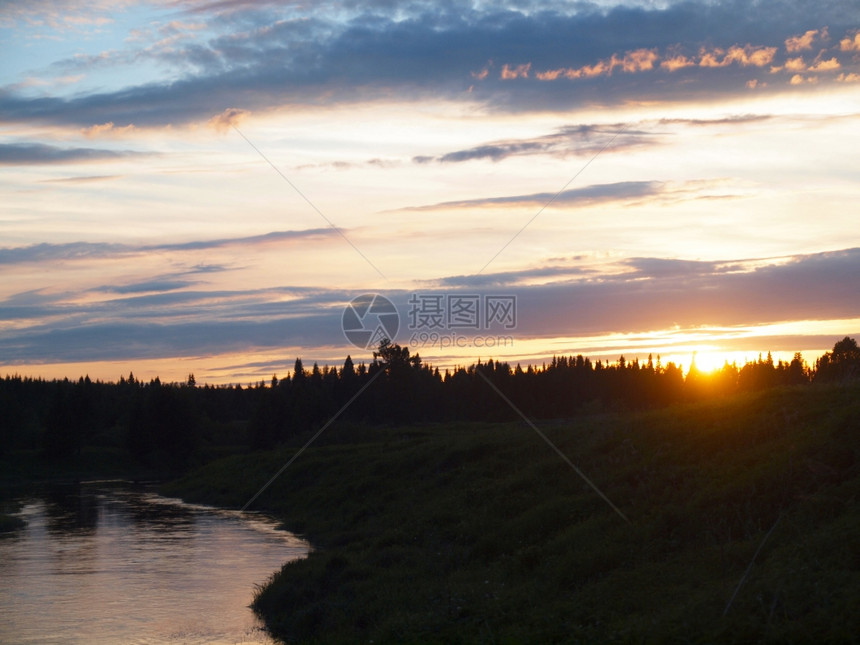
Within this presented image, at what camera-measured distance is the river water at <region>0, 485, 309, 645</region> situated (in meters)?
21.3

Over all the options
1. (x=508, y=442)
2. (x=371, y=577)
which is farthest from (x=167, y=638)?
(x=508, y=442)

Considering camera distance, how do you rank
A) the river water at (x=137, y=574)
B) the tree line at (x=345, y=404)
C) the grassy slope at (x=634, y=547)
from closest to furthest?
the grassy slope at (x=634, y=547) → the river water at (x=137, y=574) → the tree line at (x=345, y=404)

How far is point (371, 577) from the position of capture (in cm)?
2306

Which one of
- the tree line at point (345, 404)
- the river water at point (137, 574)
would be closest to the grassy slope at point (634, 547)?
the river water at point (137, 574)

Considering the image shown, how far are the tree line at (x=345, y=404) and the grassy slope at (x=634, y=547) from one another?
51.7 metres

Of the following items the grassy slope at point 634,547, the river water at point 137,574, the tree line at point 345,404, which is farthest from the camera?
the tree line at point 345,404

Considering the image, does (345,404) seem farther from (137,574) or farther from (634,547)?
(634,547)

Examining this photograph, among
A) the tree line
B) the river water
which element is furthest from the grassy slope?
the tree line

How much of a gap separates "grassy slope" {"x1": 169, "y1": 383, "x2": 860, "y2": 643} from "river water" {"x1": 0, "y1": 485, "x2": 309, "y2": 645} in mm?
2334

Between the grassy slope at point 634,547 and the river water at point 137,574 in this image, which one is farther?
the river water at point 137,574

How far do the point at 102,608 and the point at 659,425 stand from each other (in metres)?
19.1

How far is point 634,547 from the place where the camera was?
18.3m

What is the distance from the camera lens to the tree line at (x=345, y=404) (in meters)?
94.4

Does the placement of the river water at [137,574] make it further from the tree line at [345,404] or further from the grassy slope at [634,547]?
the tree line at [345,404]
